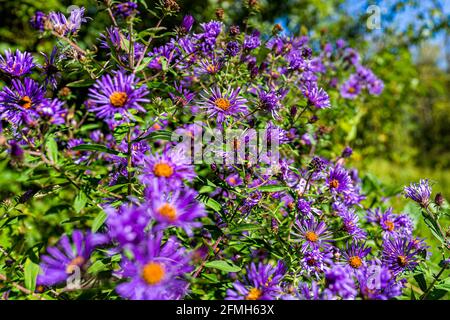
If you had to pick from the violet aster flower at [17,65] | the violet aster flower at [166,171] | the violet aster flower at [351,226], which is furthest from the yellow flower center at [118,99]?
the violet aster flower at [351,226]

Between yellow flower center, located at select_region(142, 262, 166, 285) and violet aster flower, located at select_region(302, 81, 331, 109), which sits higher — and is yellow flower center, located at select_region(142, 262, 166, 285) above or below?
below

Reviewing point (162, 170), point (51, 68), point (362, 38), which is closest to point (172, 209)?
point (162, 170)

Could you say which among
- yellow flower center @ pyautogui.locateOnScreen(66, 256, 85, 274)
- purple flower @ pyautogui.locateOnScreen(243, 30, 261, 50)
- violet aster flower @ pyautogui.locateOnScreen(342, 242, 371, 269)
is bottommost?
yellow flower center @ pyautogui.locateOnScreen(66, 256, 85, 274)

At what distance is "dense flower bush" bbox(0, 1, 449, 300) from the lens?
0.92 meters

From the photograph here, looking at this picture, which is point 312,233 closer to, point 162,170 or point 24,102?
point 162,170

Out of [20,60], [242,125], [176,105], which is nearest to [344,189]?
[242,125]

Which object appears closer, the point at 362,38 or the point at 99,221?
the point at 99,221

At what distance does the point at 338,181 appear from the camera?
1421 millimetres

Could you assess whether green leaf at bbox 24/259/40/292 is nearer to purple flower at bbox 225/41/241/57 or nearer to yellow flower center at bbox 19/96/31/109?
yellow flower center at bbox 19/96/31/109

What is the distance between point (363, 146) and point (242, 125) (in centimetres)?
292

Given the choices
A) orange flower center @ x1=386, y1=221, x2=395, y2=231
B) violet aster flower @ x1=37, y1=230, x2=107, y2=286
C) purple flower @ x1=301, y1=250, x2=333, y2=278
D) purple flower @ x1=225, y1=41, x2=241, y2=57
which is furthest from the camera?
orange flower center @ x1=386, y1=221, x2=395, y2=231

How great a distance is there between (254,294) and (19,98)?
93cm

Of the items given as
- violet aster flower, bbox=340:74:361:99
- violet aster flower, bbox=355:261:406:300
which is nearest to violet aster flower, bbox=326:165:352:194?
violet aster flower, bbox=355:261:406:300
